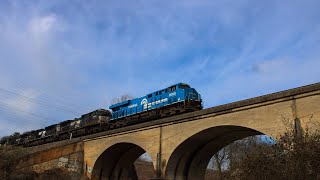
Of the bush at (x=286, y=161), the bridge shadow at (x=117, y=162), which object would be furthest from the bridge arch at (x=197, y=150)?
the bush at (x=286, y=161)

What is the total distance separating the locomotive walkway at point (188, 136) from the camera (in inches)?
730

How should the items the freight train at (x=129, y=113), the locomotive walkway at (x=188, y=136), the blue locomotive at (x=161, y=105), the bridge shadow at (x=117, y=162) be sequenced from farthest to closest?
the bridge shadow at (x=117, y=162), the freight train at (x=129, y=113), the blue locomotive at (x=161, y=105), the locomotive walkway at (x=188, y=136)

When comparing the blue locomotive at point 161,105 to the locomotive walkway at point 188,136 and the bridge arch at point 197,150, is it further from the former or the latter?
the bridge arch at point 197,150

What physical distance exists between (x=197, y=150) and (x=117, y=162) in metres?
11.4

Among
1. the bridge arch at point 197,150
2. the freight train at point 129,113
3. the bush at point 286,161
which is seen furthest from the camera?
the freight train at point 129,113

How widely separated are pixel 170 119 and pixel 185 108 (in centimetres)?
369

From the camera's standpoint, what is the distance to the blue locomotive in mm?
29578

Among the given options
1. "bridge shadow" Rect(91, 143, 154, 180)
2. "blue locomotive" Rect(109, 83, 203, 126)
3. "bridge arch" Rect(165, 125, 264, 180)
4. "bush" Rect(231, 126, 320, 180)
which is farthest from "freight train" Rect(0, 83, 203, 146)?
"bush" Rect(231, 126, 320, 180)

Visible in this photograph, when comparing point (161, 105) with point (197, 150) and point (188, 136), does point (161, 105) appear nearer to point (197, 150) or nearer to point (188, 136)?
point (197, 150)

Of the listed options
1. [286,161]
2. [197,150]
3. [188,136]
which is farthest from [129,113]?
[286,161]

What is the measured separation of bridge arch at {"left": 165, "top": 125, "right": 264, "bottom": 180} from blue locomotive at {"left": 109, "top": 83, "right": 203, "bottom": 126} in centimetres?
393

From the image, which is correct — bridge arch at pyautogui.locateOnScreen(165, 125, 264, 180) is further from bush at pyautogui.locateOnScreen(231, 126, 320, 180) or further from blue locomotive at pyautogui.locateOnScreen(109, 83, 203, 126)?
bush at pyautogui.locateOnScreen(231, 126, 320, 180)

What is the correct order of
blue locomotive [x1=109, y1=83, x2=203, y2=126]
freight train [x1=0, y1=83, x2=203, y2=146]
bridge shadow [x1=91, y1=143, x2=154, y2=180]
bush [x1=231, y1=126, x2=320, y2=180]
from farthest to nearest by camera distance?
bridge shadow [x1=91, y1=143, x2=154, y2=180] < freight train [x1=0, y1=83, x2=203, y2=146] < blue locomotive [x1=109, y1=83, x2=203, y2=126] < bush [x1=231, y1=126, x2=320, y2=180]

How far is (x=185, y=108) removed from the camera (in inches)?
1134
